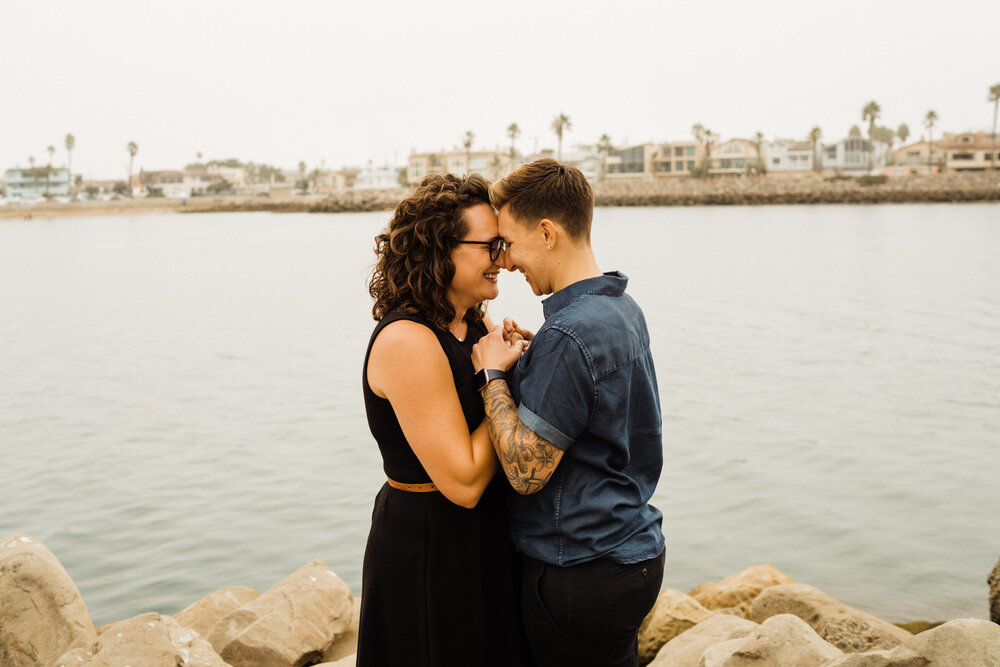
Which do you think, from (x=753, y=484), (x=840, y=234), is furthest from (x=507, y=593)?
(x=840, y=234)

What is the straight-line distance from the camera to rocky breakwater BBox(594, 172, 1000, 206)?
289ft

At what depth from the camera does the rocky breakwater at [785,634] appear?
128 inches

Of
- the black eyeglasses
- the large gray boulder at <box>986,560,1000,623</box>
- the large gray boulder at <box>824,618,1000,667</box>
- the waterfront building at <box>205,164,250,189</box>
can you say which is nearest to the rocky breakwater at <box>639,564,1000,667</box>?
the large gray boulder at <box>824,618,1000,667</box>

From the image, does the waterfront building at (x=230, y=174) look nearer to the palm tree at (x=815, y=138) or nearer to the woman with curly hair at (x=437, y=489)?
the palm tree at (x=815, y=138)

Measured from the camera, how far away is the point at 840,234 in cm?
5141

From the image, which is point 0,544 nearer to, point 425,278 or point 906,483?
point 425,278

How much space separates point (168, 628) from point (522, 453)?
2535mm

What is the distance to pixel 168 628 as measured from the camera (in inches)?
172

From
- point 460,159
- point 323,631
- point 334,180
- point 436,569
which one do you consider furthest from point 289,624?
point 334,180

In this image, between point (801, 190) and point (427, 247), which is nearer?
point (427, 247)

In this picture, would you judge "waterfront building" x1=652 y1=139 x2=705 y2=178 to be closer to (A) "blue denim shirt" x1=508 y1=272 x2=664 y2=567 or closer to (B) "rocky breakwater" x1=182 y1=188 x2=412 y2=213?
(B) "rocky breakwater" x1=182 y1=188 x2=412 y2=213

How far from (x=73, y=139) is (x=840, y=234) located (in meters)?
143

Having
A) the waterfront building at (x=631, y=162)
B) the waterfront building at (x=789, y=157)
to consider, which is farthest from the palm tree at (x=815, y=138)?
the waterfront building at (x=631, y=162)

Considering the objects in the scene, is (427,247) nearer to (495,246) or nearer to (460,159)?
(495,246)
